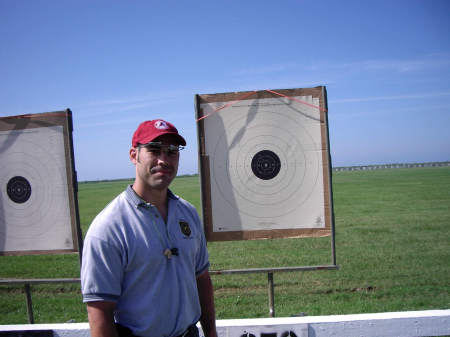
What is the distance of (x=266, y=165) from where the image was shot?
3.56m

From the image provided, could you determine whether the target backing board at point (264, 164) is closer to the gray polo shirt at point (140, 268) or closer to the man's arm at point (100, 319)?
the gray polo shirt at point (140, 268)

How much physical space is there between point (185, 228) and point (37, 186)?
2605 mm

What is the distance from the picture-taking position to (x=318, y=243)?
27.0 feet

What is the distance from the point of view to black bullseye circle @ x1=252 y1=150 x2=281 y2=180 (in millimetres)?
3553

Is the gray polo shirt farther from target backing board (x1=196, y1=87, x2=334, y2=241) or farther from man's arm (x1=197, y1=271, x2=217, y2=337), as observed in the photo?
target backing board (x1=196, y1=87, x2=334, y2=241)

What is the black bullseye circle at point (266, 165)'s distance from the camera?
3.55m

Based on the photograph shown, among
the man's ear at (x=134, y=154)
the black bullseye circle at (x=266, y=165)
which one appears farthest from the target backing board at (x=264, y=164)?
the man's ear at (x=134, y=154)

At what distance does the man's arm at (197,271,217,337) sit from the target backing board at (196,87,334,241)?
152 cm

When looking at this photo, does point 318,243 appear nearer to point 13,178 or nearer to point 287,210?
point 287,210

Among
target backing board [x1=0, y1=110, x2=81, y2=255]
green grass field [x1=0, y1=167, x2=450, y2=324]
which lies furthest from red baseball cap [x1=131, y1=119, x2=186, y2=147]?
green grass field [x1=0, y1=167, x2=450, y2=324]

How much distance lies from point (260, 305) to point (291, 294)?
597mm

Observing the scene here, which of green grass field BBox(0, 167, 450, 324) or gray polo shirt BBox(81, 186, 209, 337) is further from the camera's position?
green grass field BBox(0, 167, 450, 324)

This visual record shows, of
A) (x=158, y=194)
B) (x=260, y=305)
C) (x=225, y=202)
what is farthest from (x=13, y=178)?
(x=260, y=305)

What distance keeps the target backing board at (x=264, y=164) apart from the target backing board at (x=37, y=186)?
54.3 inches
